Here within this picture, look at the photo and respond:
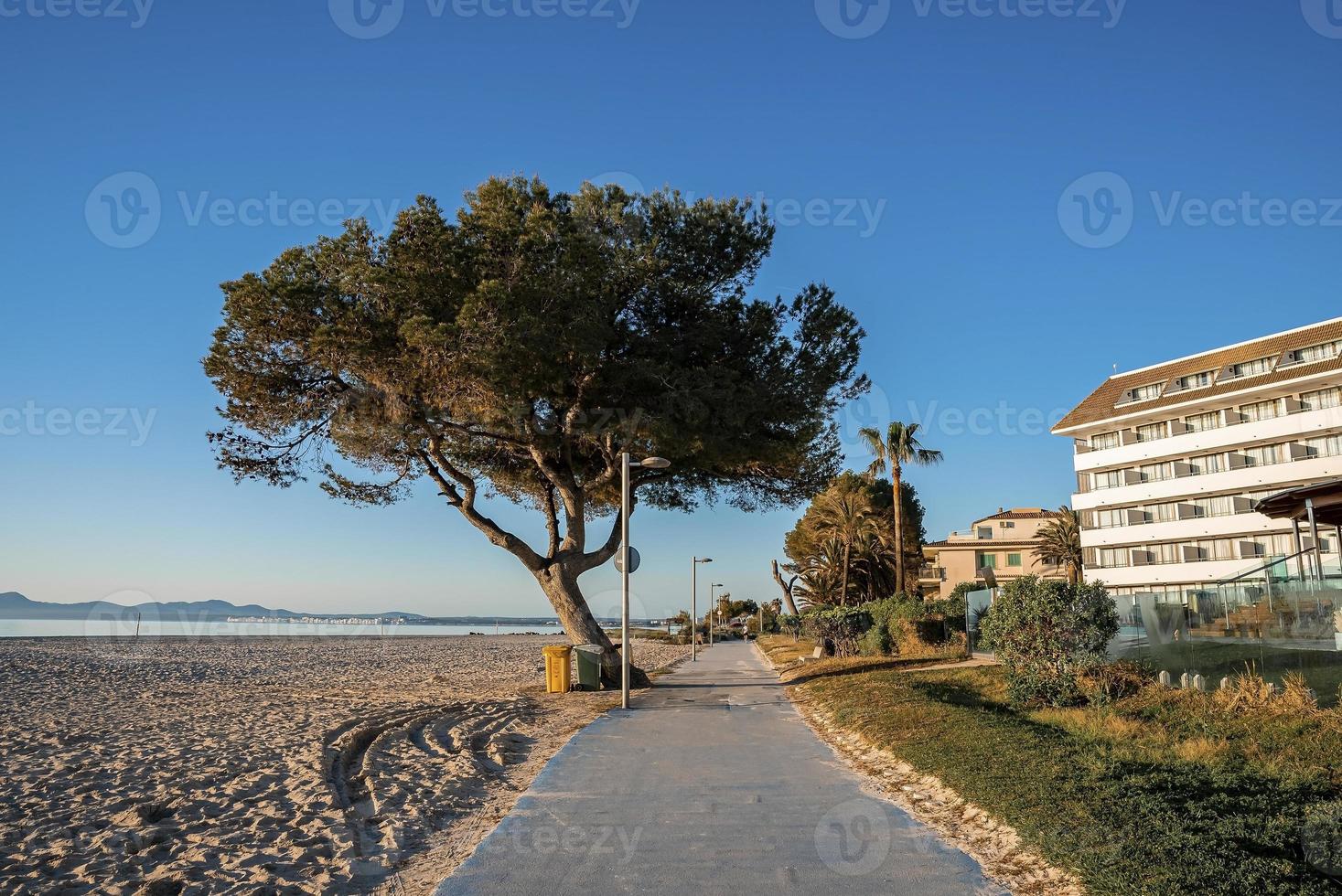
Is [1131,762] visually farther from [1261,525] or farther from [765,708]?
[1261,525]

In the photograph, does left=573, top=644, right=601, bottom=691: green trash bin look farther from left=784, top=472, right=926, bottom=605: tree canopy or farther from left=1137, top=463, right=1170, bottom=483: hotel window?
left=1137, top=463, right=1170, bottom=483: hotel window

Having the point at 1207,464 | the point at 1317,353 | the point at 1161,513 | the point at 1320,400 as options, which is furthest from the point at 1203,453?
the point at 1317,353

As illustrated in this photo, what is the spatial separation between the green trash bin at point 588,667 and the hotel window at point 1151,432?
45.1 m

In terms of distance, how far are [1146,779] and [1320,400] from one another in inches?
1874

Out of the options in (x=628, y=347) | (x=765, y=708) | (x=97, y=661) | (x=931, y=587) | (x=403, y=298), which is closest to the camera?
(x=765, y=708)

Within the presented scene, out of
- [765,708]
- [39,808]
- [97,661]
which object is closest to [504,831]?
[39,808]

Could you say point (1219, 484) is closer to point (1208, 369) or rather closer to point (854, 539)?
point (1208, 369)

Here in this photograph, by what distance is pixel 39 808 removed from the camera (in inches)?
327

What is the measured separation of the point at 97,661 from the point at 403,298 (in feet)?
76.8

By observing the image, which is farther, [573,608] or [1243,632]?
[573,608]

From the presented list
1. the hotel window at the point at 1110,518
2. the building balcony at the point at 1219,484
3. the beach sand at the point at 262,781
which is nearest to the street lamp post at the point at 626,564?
the beach sand at the point at 262,781

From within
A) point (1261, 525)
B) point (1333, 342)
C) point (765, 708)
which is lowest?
point (765, 708)

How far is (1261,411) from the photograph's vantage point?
47.9 meters

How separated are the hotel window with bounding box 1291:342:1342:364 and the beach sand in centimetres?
4442
